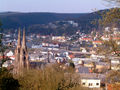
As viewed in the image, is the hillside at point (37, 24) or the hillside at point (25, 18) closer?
the hillside at point (37, 24)

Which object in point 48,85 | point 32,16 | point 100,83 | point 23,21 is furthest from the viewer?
point 32,16

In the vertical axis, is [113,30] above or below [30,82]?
above

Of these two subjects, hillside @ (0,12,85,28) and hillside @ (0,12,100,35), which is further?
hillside @ (0,12,85,28)

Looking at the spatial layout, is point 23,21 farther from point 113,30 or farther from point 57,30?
point 113,30

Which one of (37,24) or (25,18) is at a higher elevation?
(25,18)

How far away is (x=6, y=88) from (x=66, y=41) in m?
76.3

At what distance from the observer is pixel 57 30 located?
10788cm

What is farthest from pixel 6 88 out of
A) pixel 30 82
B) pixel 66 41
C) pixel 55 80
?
pixel 66 41

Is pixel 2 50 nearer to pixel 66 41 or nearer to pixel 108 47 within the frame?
pixel 108 47

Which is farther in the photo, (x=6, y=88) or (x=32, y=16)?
(x=32, y=16)

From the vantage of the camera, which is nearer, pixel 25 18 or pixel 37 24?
pixel 37 24

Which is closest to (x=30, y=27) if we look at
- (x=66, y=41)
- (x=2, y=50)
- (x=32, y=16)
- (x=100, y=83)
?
(x=32, y=16)

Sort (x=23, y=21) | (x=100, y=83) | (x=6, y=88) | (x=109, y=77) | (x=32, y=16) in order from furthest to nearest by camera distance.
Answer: (x=32, y=16) < (x=23, y=21) < (x=100, y=83) < (x=6, y=88) < (x=109, y=77)

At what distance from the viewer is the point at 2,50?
775 centimetres
